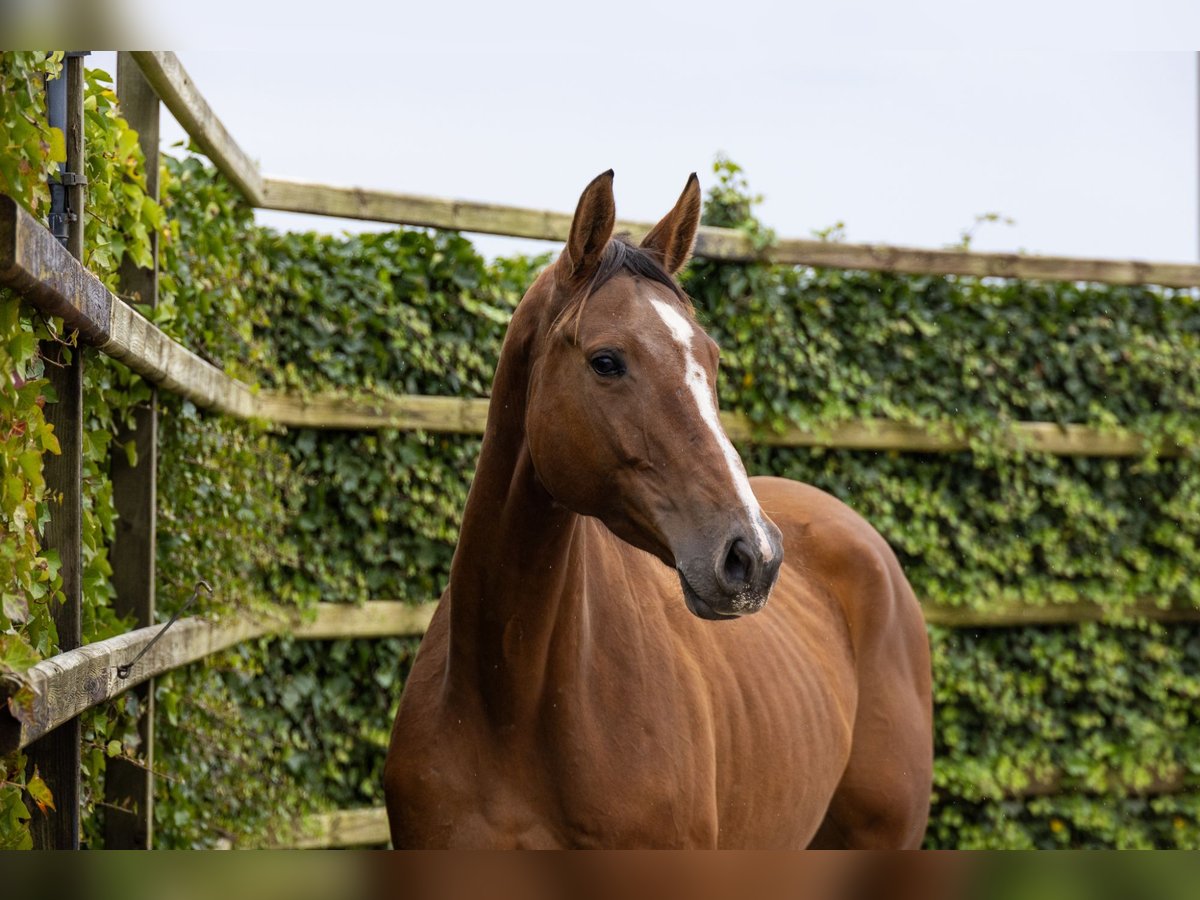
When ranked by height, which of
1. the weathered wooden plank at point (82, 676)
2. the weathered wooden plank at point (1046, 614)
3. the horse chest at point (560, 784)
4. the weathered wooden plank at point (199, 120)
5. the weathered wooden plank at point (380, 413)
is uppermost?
the weathered wooden plank at point (199, 120)

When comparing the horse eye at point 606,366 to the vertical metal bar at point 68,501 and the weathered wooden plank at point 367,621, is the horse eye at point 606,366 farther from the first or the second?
the weathered wooden plank at point 367,621

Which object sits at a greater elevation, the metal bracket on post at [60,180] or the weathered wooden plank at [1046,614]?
the metal bracket on post at [60,180]

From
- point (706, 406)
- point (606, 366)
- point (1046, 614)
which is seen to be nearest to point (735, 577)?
point (706, 406)

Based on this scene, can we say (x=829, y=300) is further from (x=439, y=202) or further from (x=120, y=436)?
(x=120, y=436)

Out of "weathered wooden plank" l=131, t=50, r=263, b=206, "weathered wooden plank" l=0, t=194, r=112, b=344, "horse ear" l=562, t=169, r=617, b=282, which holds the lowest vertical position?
"weathered wooden plank" l=0, t=194, r=112, b=344

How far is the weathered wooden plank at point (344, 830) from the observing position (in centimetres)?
430

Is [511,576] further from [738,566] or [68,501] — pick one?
[68,501]

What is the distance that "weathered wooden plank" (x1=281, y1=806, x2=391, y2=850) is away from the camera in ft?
14.1

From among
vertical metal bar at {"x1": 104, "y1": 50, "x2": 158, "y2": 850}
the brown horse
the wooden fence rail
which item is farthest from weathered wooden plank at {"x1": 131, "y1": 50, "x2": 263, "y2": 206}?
the brown horse

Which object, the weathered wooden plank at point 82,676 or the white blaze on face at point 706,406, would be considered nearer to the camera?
the weathered wooden plank at point 82,676

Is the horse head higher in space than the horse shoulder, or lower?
higher

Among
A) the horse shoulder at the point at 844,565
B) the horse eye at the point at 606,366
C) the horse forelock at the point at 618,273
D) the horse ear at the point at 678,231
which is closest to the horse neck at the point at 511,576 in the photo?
the horse forelock at the point at 618,273

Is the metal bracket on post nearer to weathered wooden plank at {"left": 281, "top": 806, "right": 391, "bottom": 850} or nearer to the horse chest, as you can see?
the horse chest

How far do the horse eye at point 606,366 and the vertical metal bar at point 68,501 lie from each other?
985mm
